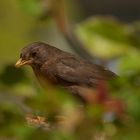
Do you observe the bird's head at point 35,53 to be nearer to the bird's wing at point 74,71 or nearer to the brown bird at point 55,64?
the brown bird at point 55,64

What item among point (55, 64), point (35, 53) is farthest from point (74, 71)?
point (35, 53)

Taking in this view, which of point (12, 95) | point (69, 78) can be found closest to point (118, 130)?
point (12, 95)

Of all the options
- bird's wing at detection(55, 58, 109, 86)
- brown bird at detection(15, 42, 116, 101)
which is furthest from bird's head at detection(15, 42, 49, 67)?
bird's wing at detection(55, 58, 109, 86)

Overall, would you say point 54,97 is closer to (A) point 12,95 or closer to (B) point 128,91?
(B) point 128,91

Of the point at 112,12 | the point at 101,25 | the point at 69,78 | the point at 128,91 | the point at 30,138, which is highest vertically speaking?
the point at 112,12

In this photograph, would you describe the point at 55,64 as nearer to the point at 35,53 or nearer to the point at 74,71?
the point at 35,53

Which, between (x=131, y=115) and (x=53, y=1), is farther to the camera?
(x=53, y=1)
